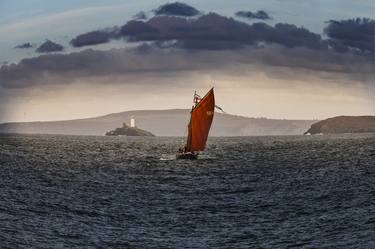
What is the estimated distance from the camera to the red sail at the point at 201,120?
Result: 15888cm

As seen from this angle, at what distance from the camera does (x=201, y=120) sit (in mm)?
160500

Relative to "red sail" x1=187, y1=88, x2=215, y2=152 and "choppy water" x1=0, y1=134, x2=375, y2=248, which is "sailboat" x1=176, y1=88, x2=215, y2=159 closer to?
"red sail" x1=187, y1=88, x2=215, y2=152

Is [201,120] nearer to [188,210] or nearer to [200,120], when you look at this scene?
[200,120]

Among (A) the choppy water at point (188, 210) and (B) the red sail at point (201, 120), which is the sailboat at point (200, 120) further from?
(A) the choppy water at point (188, 210)

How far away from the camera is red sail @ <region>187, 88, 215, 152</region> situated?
15888 cm

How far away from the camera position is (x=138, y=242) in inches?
2181

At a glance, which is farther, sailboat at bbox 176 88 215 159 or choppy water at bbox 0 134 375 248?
sailboat at bbox 176 88 215 159

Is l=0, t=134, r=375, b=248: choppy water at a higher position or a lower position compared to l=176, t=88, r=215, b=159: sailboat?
lower

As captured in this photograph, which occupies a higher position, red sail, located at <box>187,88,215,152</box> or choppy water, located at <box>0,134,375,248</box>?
red sail, located at <box>187,88,215,152</box>

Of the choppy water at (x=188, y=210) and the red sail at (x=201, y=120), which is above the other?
the red sail at (x=201, y=120)

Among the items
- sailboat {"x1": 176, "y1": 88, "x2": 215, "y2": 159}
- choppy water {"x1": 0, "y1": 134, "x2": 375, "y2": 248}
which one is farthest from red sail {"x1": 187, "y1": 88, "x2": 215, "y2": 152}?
choppy water {"x1": 0, "y1": 134, "x2": 375, "y2": 248}

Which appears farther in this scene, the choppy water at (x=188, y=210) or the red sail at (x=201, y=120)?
the red sail at (x=201, y=120)

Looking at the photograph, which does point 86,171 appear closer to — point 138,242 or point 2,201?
point 2,201

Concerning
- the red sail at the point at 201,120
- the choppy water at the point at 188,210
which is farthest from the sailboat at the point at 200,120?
the choppy water at the point at 188,210
